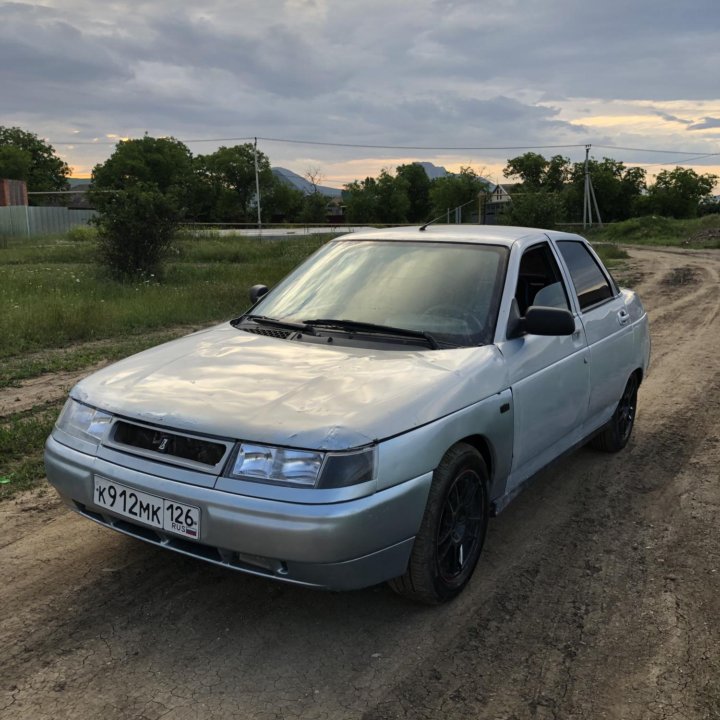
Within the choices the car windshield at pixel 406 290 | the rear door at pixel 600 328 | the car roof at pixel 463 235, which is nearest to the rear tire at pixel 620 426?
the rear door at pixel 600 328

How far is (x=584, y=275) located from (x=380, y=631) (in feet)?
9.63

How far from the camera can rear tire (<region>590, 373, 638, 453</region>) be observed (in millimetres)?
5031

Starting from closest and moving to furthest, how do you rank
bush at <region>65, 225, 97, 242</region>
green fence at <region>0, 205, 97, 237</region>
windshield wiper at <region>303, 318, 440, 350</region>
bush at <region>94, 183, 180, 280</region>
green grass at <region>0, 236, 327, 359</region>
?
1. windshield wiper at <region>303, 318, 440, 350</region>
2. green grass at <region>0, 236, 327, 359</region>
3. bush at <region>94, 183, 180, 280</region>
4. bush at <region>65, 225, 97, 242</region>
5. green fence at <region>0, 205, 97, 237</region>

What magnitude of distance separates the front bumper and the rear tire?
271 centimetres

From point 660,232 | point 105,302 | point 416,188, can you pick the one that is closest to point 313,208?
point 416,188

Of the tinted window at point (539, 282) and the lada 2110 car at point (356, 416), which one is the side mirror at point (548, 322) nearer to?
the lada 2110 car at point (356, 416)

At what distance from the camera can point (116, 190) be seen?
50.0 ft

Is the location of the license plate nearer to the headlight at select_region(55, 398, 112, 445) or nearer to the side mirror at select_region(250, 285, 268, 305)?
the headlight at select_region(55, 398, 112, 445)

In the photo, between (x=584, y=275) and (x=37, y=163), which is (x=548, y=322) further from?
(x=37, y=163)

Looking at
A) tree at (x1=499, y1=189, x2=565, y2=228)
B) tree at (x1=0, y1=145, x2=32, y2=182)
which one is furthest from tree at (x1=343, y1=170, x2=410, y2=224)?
tree at (x1=499, y1=189, x2=565, y2=228)

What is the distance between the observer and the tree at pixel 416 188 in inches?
3885

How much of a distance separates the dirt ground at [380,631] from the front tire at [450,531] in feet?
0.43

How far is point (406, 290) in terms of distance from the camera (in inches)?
149

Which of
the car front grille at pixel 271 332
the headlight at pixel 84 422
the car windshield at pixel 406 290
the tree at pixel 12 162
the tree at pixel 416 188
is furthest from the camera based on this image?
the tree at pixel 416 188
